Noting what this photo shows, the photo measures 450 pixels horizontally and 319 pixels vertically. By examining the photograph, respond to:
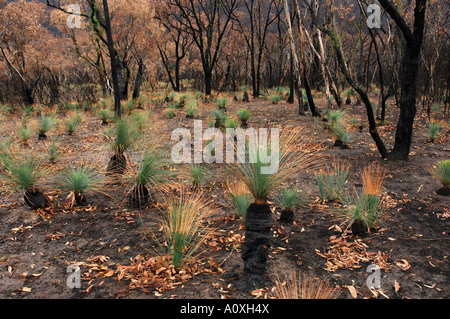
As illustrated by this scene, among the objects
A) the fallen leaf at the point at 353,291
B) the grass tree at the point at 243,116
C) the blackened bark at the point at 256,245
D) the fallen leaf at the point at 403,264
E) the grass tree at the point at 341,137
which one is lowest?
the fallen leaf at the point at 353,291

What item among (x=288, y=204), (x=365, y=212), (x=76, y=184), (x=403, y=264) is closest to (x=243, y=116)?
(x=288, y=204)

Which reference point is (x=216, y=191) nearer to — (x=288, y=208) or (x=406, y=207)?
(x=288, y=208)

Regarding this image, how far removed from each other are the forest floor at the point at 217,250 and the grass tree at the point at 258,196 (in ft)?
0.52

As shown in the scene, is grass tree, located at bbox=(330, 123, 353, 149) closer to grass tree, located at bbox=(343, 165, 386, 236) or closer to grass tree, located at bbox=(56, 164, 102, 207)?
grass tree, located at bbox=(343, 165, 386, 236)

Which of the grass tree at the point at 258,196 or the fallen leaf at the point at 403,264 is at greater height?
the grass tree at the point at 258,196

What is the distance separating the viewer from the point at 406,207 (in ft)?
12.7

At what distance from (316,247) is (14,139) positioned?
23.8ft

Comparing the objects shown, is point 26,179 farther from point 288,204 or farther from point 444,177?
point 444,177

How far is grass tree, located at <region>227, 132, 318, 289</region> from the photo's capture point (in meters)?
2.33

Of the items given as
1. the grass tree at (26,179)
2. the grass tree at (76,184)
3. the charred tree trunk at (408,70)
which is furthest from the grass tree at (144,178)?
the charred tree trunk at (408,70)

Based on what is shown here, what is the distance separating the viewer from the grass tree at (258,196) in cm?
233

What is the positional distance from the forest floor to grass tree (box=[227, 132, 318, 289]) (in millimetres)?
159

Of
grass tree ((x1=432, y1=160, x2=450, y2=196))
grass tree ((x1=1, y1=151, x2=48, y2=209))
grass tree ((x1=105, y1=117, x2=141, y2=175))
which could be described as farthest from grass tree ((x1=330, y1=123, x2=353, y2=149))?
grass tree ((x1=1, y1=151, x2=48, y2=209))

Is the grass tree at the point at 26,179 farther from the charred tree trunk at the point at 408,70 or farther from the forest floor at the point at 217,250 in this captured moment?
the charred tree trunk at the point at 408,70
